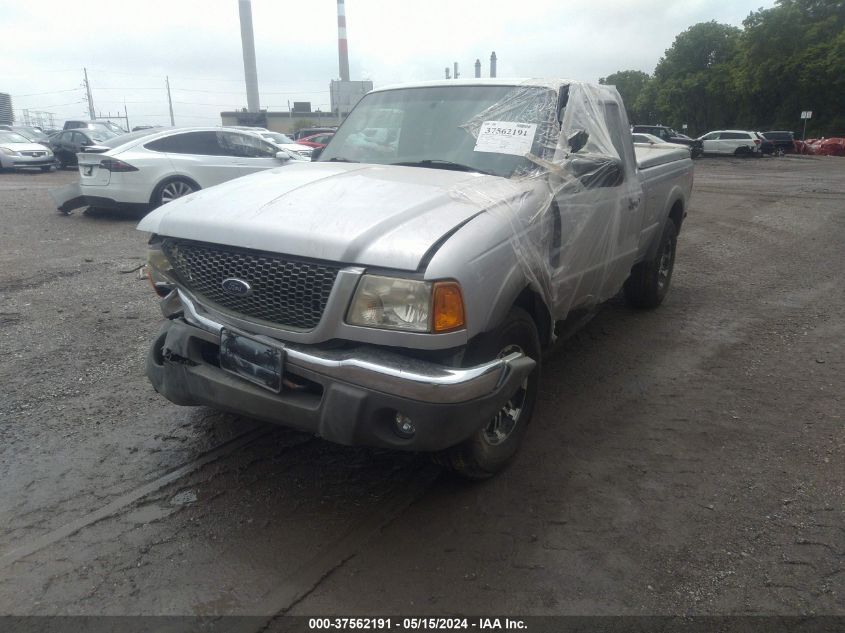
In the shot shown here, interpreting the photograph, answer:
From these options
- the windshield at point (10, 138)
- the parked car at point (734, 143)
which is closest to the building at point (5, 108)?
the windshield at point (10, 138)

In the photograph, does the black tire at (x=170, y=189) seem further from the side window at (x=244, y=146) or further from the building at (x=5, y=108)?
→ the building at (x=5, y=108)

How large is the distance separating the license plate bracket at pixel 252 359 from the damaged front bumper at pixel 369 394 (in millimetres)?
31

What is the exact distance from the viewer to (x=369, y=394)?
2.61 metres

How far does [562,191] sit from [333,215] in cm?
138

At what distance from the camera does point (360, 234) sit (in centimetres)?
272

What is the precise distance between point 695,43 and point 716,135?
3205 cm

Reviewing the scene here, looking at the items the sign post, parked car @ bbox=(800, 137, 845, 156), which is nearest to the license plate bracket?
parked car @ bbox=(800, 137, 845, 156)

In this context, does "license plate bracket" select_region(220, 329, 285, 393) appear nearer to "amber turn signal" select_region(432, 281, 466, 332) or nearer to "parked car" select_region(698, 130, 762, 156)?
"amber turn signal" select_region(432, 281, 466, 332)

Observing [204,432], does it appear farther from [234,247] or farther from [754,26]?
[754,26]

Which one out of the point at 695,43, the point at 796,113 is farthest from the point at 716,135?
the point at 695,43

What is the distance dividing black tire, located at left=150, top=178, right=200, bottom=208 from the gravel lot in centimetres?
536

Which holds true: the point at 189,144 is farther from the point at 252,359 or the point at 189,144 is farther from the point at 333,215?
the point at 252,359

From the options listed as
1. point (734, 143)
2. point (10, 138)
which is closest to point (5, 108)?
point (10, 138)

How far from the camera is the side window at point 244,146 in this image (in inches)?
442
